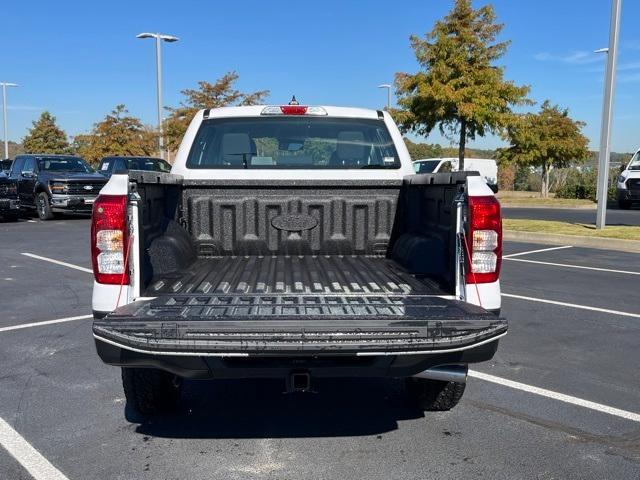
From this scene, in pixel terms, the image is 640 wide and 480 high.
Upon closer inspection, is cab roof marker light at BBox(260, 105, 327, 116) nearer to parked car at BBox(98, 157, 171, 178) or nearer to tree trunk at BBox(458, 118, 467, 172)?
parked car at BBox(98, 157, 171, 178)

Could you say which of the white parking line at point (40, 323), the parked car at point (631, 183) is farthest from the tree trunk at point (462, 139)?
the white parking line at point (40, 323)

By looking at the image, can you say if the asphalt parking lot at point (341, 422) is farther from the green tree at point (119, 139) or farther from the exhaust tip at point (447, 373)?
the green tree at point (119, 139)

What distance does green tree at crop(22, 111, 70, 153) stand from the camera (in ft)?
→ 163

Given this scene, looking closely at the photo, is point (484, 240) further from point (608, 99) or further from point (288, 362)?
point (608, 99)

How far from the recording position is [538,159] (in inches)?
1262

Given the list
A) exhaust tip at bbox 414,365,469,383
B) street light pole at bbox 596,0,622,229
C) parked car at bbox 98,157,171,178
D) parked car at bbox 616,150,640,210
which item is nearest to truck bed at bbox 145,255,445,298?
exhaust tip at bbox 414,365,469,383

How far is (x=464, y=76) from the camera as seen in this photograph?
2131 cm

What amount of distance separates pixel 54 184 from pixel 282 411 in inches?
629

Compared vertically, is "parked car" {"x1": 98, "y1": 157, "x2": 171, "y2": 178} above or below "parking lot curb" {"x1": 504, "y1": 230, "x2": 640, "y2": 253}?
above

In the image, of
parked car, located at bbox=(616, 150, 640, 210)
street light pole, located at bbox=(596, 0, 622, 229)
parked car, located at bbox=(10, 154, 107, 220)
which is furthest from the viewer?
parked car, located at bbox=(616, 150, 640, 210)

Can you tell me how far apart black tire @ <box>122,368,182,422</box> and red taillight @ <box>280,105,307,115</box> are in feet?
7.40

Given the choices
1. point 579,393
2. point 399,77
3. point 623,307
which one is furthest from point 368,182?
point 399,77

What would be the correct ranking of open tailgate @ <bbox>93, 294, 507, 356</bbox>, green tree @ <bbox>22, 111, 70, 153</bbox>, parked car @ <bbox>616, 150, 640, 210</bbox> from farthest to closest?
green tree @ <bbox>22, 111, 70, 153</bbox>
parked car @ <bbox>616, 150, 640, 210</bbox>
open tailgate @ <bbox>93, 294, 507, 356</bbox>

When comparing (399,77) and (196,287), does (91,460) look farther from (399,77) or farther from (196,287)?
(399,77)
